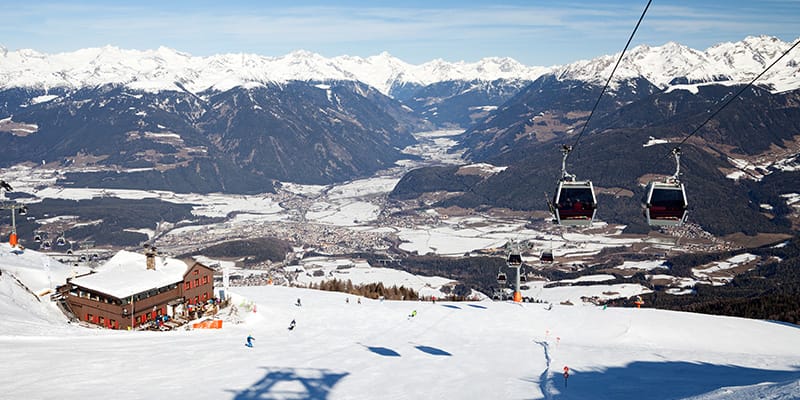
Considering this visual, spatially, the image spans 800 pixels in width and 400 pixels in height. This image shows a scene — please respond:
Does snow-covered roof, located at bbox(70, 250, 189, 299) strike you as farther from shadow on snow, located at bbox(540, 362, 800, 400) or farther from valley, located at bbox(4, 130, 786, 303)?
valley, located at bbox(4, 130, 786, 303)

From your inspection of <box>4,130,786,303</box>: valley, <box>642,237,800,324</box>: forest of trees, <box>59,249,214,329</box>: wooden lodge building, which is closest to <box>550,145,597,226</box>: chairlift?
<box>59,249,214,329</box>: wooden lodge building

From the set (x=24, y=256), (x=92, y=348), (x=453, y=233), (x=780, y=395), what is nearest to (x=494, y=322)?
(x=92, y=348)

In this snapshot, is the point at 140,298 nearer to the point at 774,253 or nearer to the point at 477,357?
the point at 477,357

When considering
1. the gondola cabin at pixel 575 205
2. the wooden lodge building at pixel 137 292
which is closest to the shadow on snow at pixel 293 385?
the gondola cabin at pixel 575 205

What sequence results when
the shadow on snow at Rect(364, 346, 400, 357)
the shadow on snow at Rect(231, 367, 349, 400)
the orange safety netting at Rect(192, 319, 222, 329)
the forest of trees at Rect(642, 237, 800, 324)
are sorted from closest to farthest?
the shadow on snow at Rect(231, 367, 349, 400) < the shadow on snow at Rect(364, 346, 400, 357) < the orange safety netting at Rect(192, 319, 222, 329) < the forest of trees at Rect(642, 237, 800, 324)

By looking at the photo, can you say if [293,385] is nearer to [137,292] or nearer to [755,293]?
[137,292]

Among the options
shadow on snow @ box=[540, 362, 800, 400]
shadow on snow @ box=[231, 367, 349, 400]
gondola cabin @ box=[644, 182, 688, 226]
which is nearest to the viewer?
shadow on snow @ box=[231, 367, 349, 400]

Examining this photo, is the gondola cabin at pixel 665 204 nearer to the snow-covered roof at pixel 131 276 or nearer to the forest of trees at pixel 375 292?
the snow-covered roof at pixel 131 276
